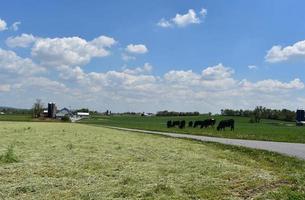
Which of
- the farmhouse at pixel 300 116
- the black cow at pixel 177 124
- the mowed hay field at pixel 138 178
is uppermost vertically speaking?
the farmhouse at pixel 300 116

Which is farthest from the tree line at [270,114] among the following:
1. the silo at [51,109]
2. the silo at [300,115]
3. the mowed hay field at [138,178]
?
the mowed hay field at [138,178]

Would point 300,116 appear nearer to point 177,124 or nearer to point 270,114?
point 270,114

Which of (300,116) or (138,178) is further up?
(300,116)

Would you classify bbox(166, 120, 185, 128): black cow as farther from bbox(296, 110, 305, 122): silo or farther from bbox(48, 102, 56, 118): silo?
bbox(48, 102, 56, 118): silo

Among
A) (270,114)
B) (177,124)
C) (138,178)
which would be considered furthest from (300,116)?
(138,178)

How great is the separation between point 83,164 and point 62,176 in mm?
2690

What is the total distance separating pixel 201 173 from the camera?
14.9 meters

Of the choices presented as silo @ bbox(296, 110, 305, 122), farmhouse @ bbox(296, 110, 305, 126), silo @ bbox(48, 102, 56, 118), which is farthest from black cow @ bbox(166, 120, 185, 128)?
silo @ bbox(48, 102, 56, 118)

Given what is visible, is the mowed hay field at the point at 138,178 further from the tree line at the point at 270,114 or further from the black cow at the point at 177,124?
the tree line at the point at 270,114

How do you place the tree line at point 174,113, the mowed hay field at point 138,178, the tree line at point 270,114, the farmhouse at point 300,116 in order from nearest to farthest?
the mowed hay field at point 138,178 → the farmhouse at point 300,116 → the tree line at point 270,114 → the tree line at point 174,113

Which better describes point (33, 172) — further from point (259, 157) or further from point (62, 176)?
point (259, 157)

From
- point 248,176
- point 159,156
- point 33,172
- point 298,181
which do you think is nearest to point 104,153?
point 159,156

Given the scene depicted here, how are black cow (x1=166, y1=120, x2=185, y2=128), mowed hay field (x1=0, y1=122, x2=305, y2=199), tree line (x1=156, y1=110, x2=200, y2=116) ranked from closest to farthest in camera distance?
mowed hay field (x1=0, y1=122, x2=305, y2=199) < black cow (x1=166, y1=120, x2=185, y2=128) < tree line (x1=156, y1=110, x2=200, y2=116)

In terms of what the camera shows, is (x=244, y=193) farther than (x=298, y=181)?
No
